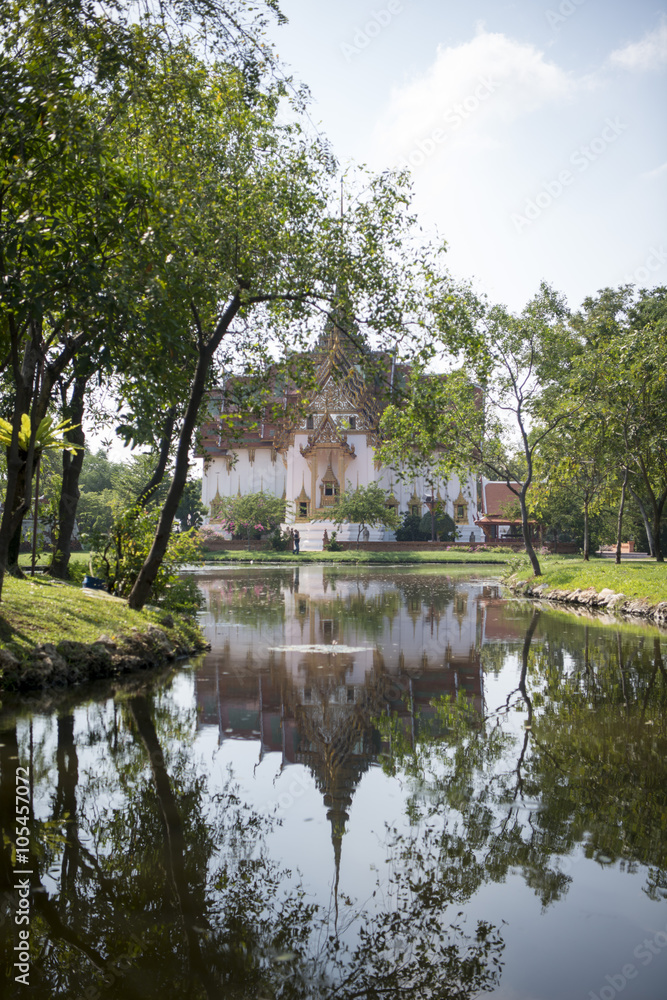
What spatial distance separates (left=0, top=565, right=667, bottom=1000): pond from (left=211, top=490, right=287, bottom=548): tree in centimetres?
5505

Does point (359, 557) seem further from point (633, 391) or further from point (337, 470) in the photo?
point (633, 391)

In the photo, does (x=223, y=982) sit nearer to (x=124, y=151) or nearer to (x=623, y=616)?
(x=124, y=151)

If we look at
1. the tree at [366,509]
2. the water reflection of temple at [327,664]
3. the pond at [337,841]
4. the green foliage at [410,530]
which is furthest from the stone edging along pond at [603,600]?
the green foliage at [410,530]

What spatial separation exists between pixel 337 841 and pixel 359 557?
1980 inches

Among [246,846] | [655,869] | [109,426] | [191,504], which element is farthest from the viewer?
[191,504]

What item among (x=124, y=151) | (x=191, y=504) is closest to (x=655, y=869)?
(x=124, y=151)

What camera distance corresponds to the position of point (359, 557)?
5509 cm

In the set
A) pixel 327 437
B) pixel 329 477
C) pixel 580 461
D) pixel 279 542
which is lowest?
pixel 279 542

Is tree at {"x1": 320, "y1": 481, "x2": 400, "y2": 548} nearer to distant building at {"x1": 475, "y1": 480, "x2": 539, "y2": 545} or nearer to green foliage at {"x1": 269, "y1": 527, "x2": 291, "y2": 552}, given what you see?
green foliage at {"x1": 269, "y1": 527, "x2": 291, "y2": 552}

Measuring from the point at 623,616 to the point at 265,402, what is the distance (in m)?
12.0

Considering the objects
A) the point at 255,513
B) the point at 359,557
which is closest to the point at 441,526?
the point at 359,557

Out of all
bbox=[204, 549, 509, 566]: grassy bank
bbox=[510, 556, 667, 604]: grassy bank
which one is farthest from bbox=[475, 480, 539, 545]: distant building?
bbox=[510, 556, 667, 604]: grassy bank

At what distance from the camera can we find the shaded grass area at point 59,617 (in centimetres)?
984

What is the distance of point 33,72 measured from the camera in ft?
25.8
